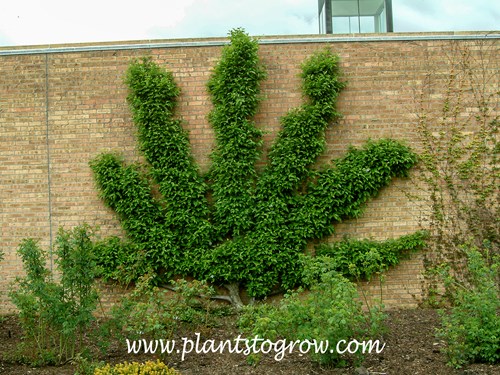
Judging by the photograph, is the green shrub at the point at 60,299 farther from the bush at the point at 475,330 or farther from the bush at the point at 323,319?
the bush at the point at 475,330

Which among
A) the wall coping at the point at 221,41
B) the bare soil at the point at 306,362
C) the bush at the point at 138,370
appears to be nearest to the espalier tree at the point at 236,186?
the wall coping at the point at 221,41

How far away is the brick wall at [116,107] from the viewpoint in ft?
30.0

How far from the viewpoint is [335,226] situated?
901 cm

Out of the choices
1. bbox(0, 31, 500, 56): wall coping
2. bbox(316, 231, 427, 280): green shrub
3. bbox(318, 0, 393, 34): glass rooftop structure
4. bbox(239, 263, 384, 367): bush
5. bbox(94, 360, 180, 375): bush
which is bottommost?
bbox(94, 360, 180, 375): bush

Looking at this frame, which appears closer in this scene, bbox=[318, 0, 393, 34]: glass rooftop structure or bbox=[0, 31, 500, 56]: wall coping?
bbox=[0, 31, 500, 56]: wall coping

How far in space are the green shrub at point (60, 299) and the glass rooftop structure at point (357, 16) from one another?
7.41 meters

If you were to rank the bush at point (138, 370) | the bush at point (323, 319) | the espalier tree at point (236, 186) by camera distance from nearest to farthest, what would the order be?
the bush at point (138, 370), the bush at point (323, 319), the espalier tree at point (236, 186)

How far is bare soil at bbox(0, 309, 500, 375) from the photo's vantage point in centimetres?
618

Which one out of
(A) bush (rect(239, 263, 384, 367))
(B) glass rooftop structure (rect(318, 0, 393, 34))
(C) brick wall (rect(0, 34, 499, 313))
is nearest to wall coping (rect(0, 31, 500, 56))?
(C) brick wall (rect(0, 34, 499, 313))

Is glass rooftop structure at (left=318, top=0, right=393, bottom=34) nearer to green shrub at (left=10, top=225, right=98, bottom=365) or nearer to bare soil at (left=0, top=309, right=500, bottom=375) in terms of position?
bare soil at (left=0, top=309, right=500, bottom=375)

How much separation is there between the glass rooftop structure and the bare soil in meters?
6.53

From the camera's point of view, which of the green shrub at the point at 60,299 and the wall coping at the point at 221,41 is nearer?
the green shrub at the point at 60,299

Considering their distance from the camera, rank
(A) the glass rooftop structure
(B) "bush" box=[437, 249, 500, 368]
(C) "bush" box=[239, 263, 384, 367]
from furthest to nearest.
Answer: (A) the glass rooftop structure → (B) "bush" box=[437, 249, 500, 368] → (C) "bush" box=[239, 263, 384, 367]

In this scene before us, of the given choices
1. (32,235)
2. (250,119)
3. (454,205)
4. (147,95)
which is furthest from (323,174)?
(32,235)
